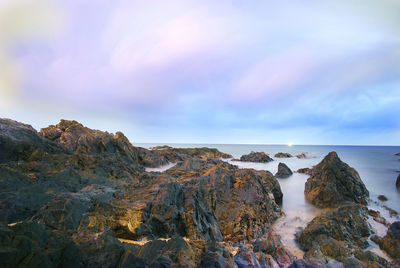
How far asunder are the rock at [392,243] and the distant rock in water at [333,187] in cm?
695

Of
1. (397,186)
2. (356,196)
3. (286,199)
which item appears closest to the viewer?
(356,196)

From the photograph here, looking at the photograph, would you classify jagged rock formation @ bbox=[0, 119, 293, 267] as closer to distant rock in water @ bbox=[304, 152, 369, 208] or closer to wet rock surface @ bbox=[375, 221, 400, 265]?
wet rock surface @ bbox=[375, 221, 400, 265]

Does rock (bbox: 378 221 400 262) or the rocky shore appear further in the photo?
rock (bbox: 378 221 400 262)

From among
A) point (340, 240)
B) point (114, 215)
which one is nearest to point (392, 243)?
point (340, 240)

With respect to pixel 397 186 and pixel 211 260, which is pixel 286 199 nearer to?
pixel 211 260

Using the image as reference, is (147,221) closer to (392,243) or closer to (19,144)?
(392,243)

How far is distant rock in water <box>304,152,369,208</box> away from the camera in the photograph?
1728cm

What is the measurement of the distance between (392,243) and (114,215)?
→ 13.3 metres

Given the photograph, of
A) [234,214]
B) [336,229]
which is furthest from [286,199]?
[234,214]

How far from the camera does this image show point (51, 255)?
3602mm

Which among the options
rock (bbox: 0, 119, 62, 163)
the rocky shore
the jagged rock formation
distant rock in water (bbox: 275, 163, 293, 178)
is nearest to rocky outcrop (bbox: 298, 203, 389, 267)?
the rocky shore

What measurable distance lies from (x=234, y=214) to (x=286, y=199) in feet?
36.4

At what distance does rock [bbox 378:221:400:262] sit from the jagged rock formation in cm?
563

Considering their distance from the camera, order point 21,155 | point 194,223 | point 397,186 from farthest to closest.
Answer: point 397,186 < point 21,155 < point 194,223
